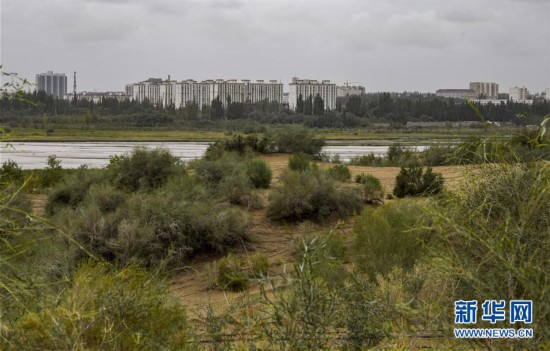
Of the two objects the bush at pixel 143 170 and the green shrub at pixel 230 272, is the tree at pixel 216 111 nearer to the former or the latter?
the bush at pixel 143 170

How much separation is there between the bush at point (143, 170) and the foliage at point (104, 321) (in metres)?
17.3

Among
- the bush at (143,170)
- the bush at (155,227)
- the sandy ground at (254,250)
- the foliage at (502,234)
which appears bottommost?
the sandy ground at (254,250)

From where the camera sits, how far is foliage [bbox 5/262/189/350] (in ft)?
20.3

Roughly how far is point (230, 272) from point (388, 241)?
11.9 ft

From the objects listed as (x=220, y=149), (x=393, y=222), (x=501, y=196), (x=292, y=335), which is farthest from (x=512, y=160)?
(x=220, y=149)

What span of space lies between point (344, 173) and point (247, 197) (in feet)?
30.0

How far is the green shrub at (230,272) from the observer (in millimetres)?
16422

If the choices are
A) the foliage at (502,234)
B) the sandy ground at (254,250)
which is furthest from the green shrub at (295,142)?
the foliage at (502,234)

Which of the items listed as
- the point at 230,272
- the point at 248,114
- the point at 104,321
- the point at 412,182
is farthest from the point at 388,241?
the point at 248,114

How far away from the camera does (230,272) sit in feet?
53.5

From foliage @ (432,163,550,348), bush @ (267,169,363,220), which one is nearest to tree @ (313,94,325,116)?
bush @ (267,169,363,220)

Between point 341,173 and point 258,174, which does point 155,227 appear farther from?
point 341,173

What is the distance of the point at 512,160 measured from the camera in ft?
29.8

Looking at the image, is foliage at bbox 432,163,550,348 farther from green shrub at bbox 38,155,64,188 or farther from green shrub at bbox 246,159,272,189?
green shrub at bbox 38,155,64,188
